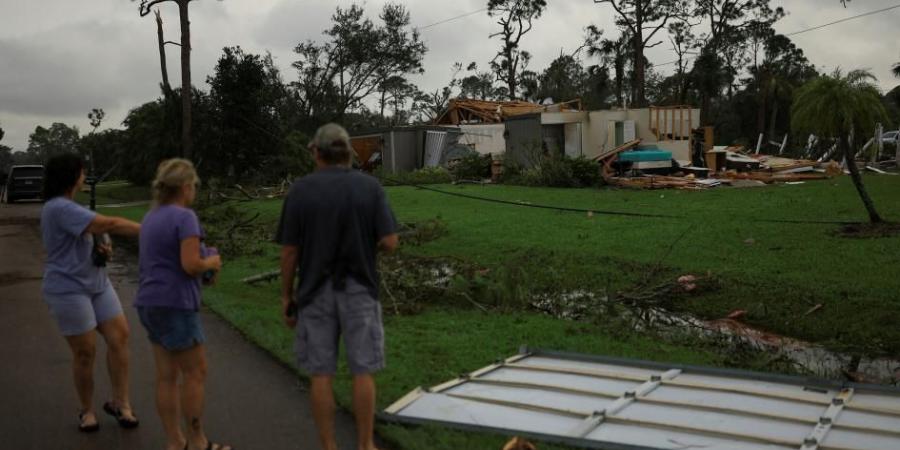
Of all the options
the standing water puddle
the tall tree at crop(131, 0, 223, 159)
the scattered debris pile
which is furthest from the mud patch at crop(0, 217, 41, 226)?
the standing water puddle

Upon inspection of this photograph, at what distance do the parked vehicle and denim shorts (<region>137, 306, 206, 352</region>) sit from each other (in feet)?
118

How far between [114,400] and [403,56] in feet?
154

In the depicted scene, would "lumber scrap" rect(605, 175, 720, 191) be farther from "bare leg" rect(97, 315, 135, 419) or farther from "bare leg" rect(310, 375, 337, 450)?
"bare leg" rect(310, 375, 337, 450)

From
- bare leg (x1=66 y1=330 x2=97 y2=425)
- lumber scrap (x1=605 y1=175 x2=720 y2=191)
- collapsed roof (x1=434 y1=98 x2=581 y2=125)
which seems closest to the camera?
bare leg (x1=66 y1=330 x2=97 y2=425)

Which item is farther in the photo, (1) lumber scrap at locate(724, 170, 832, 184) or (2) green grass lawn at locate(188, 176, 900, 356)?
(1) lumber scrap at locate(724, 170, 832, 184)

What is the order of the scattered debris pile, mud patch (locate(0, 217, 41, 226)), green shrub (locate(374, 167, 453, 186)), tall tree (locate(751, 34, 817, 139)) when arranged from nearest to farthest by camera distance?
the scattered debris pile, mud patch (locate(0, 217, 41, 226)), green shrub (locate(374, 167, 453, 186)), tall tree (locate(751, 34, 817, 139))

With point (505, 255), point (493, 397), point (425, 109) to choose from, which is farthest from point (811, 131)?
point (425, 109)

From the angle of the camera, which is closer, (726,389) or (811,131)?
(726,389)

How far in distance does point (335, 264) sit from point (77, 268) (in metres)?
1.73

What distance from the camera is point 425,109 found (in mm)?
65812

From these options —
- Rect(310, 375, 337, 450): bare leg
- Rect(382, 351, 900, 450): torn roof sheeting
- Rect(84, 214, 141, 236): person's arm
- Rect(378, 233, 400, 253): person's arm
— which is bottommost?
Rect(382, 351, 900, 450): torn roof sheeting

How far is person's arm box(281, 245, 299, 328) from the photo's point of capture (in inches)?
171

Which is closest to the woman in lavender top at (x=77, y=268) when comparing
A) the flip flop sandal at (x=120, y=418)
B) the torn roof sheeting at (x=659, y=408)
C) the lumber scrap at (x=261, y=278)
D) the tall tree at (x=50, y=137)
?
the flip flop sandal at (x=120, y=418)

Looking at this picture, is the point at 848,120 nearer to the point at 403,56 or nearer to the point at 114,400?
the point at 114,400
